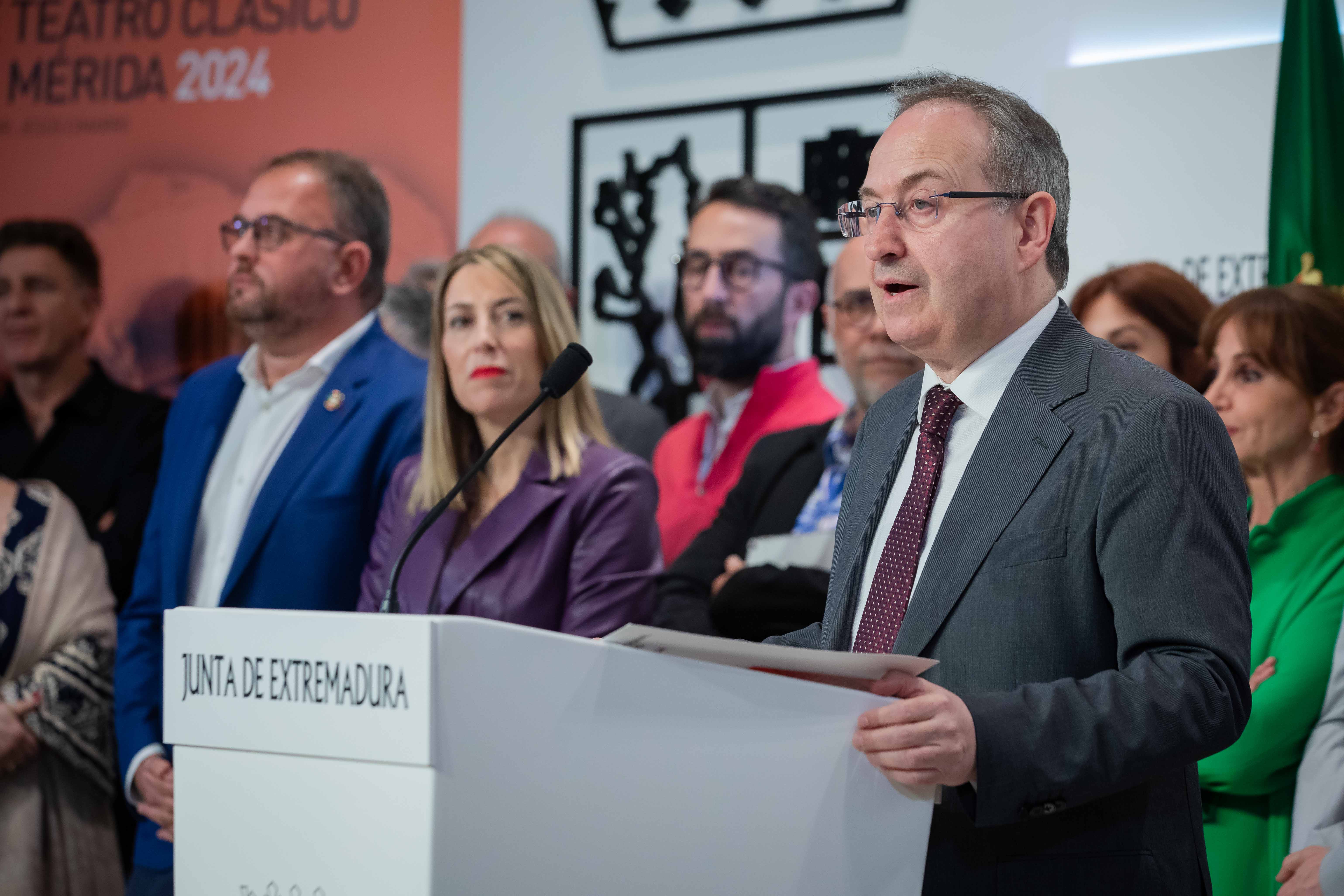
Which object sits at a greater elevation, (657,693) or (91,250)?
(91,250)

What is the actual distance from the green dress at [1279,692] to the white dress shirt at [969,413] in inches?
41.1

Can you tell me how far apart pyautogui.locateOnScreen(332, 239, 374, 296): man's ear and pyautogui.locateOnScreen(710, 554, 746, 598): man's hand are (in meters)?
1.20

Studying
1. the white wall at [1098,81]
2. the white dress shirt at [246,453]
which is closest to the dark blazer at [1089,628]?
the white dress shirt at [246,453]

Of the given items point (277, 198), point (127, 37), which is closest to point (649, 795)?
point (277, 198)

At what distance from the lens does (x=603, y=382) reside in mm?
4195

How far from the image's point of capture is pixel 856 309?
3219 mm

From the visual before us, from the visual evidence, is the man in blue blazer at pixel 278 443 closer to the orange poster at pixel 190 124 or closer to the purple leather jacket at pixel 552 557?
the purple leather jacket at pixel 552 557

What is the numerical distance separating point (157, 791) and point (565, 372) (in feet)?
4.91

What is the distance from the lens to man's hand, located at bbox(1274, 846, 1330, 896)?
198 cm

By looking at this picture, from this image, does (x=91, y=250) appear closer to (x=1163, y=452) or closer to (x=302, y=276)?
(x=302, y=276)

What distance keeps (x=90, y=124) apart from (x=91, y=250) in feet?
2.18

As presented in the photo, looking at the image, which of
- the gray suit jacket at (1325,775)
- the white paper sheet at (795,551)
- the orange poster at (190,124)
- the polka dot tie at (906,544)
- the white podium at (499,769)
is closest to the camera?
the white podium at (499,769)

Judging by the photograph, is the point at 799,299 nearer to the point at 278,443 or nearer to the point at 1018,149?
the point at 278,443

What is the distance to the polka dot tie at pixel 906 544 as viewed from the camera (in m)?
1.46
